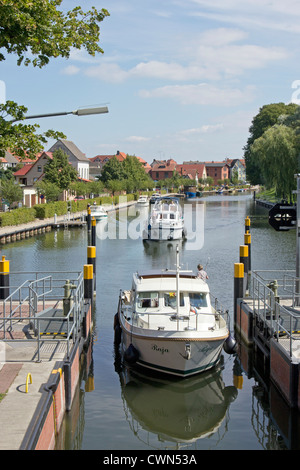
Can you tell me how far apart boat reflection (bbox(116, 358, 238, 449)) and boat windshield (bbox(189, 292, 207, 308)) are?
80.1 inches

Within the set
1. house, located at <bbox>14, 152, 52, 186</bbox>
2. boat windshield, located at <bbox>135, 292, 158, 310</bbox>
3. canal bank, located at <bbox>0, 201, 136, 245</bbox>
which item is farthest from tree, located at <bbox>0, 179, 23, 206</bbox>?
boat windshield, located at <bbox>135, 292, 158, 310</bbox>

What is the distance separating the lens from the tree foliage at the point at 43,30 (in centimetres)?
1315

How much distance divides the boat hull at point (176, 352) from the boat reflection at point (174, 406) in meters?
0.44

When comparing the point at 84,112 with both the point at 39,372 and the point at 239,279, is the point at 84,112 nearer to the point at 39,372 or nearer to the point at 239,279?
the point at 39,372

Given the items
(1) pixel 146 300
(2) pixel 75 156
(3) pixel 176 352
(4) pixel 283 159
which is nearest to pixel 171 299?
(1) pixel 146 300

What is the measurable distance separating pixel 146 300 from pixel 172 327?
70.3 inches

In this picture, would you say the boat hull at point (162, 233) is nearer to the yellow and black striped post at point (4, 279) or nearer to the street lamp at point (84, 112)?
the yellow and black striped post at point (4, 279)

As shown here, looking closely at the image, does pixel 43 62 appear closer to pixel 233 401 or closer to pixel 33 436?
pixel 33 436

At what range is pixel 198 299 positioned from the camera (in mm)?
A: 18000

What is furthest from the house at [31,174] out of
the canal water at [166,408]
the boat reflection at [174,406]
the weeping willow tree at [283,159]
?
the boat reflection at [174,406]

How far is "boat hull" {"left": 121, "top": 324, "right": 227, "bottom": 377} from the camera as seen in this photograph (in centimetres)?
1573

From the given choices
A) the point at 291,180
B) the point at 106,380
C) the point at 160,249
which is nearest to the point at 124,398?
the point at 106,380

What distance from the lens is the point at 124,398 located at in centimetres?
1614

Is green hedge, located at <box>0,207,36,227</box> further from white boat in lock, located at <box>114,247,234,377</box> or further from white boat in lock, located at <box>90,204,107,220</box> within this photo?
Answer: white boat in lock, located at <box>114,247,234,377</box>
